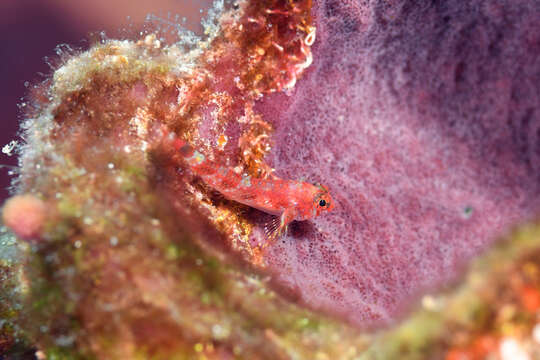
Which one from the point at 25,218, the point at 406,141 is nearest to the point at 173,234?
the point at 25,218

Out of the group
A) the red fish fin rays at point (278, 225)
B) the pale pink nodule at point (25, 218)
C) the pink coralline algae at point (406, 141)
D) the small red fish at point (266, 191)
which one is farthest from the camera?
the red fish fin rays at point (278, 225)

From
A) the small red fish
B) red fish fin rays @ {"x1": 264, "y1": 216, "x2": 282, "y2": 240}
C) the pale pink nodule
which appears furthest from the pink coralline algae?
the pale pink nodule

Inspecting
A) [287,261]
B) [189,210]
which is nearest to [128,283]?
[189,210]

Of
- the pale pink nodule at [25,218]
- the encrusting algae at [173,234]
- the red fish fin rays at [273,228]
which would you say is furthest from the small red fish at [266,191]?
the pale pink nodule at [25,218]

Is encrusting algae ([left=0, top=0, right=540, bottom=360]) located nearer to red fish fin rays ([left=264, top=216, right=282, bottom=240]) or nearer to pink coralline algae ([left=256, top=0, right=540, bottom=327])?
red fish fin rays ([left=264, top=216, right=282, bottom=240])

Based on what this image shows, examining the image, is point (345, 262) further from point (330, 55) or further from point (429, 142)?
point (330, 55)

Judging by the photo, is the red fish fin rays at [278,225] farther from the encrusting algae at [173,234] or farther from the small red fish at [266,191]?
the encrusting algae at [173,234]
